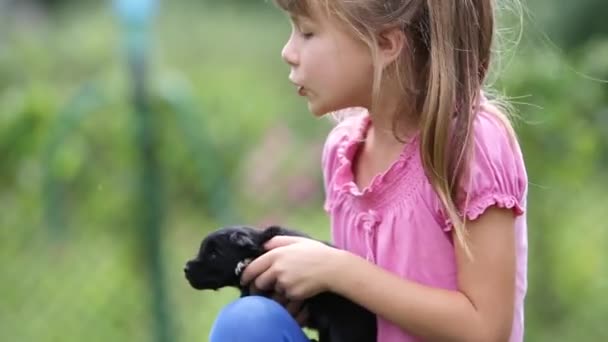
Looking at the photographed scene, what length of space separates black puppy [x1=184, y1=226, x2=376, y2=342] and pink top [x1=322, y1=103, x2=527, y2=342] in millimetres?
52

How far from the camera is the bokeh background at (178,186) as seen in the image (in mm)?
4375

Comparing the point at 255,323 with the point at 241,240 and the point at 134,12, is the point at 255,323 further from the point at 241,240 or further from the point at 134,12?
the point at 134,12

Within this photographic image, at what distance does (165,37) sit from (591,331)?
565 centimetres

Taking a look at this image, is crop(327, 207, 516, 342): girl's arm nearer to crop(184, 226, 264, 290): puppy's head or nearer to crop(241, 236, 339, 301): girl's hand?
crop(241, 236, 339, 301): girl's hand

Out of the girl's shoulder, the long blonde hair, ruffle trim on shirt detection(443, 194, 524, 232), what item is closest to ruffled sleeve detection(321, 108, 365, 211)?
the girl's shoulder

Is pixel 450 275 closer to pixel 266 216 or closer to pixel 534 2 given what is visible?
pixel 266 216

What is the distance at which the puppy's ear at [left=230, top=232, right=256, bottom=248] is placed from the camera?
2.54 metres

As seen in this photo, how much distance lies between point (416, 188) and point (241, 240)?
0.34m

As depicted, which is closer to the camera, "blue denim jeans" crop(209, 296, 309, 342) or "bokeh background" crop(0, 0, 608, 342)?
"blue denim jeans" crop(209, 296, 309, 342)

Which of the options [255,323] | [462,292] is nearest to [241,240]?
[255,323]

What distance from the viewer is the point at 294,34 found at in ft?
8.45

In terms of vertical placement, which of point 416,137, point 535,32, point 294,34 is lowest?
point 535,32

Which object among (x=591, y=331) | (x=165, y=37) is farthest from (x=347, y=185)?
(x=165, y=37)

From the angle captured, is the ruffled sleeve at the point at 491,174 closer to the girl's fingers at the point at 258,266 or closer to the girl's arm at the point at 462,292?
the girl's arm at the point at 462,292
